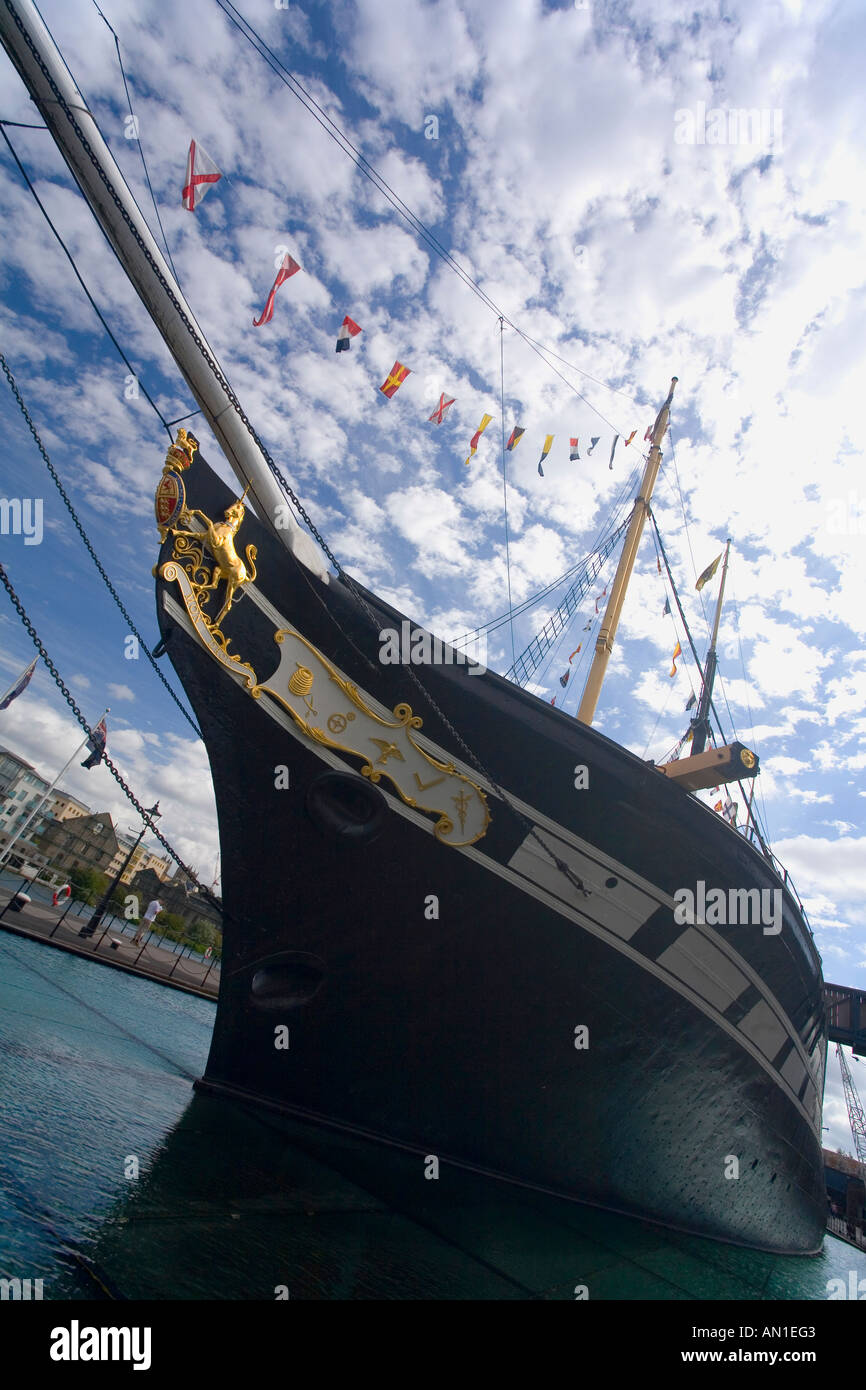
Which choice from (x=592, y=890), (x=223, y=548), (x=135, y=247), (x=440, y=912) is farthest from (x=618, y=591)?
(x=135, y=247)

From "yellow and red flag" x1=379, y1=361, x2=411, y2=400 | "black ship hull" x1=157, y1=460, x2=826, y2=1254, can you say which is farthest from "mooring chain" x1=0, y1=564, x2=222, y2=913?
"yellow and red flag" x1=379, y1=361, x2=411, y2=400

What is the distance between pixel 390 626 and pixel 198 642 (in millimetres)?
1608

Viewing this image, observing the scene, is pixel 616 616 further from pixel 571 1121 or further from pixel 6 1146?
pixel 6 1146

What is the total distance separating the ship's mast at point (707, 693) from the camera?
7.22 m

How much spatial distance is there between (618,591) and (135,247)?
777 cm

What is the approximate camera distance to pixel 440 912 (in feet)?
17.5

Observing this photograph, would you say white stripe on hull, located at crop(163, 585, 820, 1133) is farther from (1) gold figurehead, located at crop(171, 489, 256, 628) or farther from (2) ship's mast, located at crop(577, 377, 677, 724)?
(2) ship's mast, located at crop(577, 377, 677, 724)

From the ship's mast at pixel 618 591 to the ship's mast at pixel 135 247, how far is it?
556cm

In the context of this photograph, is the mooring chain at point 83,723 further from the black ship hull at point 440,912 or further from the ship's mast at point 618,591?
the ship's mast at point 618,591

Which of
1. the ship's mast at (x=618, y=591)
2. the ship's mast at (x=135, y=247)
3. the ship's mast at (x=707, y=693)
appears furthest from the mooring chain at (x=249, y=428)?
the ship's mast at (x=618, y=591)

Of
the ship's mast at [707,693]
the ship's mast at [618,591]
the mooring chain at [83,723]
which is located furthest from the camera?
the ship's mast at [618,591]

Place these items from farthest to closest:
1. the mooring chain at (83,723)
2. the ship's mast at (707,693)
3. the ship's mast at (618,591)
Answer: the ship's mast at (618,591)
the ship's mast at (707,693)
the mooring chain at (83,723)

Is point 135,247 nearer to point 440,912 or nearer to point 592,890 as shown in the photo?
point 440,912

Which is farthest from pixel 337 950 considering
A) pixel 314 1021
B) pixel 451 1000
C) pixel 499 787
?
pixel 499 787
